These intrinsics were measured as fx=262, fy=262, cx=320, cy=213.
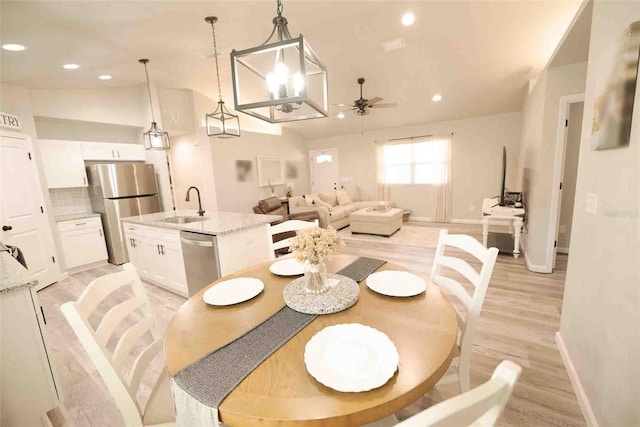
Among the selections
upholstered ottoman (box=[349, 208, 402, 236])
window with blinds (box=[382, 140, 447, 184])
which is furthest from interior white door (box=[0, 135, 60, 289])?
window with blinds (box=[382, 140, 447, 184])

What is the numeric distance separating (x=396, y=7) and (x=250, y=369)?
11.5 feet

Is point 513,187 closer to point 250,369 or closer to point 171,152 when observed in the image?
point 250,369

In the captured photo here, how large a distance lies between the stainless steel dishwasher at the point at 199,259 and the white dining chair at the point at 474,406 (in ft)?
7.52

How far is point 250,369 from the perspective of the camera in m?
0.81

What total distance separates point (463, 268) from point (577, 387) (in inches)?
41.9

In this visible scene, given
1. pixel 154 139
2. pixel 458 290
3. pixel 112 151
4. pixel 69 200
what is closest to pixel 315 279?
pixel 458 290

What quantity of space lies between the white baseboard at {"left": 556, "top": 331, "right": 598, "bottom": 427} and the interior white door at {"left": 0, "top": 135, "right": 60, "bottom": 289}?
17.7 ft

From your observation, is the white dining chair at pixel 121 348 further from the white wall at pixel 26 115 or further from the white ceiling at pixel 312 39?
the white wall at pixel 26 115

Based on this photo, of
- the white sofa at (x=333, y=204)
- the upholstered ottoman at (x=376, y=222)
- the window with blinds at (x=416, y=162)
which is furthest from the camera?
the window with blinds at (x=416, y=162)

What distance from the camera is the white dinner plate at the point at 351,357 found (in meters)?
0.74

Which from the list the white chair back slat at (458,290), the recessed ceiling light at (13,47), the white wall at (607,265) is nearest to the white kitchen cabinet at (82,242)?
the recessed ceiling light at (13,47)

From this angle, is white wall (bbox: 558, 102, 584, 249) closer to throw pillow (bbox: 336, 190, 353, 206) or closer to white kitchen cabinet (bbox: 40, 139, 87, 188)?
throw pillow (bbox: 336, 190, 353, 206)

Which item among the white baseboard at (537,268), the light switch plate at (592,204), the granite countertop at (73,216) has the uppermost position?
the light switch plate at (592,204)

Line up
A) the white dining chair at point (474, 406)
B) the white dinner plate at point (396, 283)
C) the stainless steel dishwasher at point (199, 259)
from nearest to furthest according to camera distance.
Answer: the white dining chair at point (474, 406), the white dinner plate at point (396, 283), the stainless steel dishwasher at point (199, 259)
